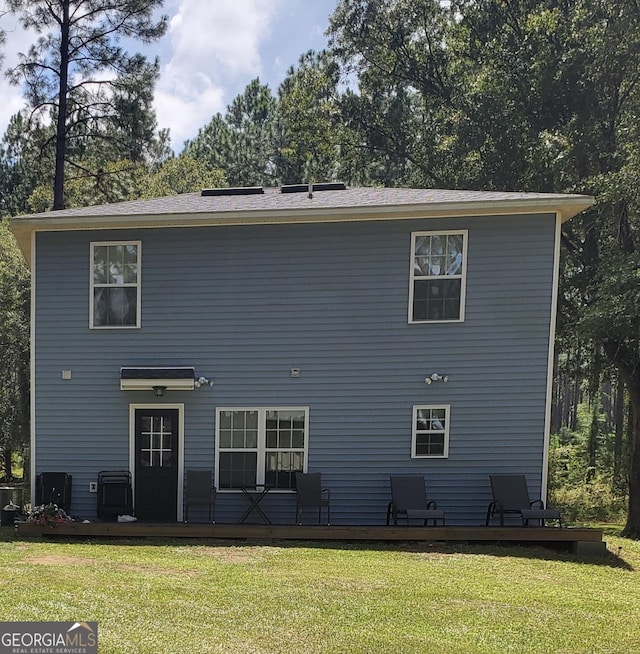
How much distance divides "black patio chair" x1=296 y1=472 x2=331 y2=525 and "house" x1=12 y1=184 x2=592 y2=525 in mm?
245

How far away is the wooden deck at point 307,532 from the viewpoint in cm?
745

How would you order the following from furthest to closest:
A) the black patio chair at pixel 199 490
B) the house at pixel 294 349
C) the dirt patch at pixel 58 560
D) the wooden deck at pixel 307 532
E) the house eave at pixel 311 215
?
the house at pixel 294 349
the black patio chair at pixel 199 490
the house eave at pixel 311 215
the wooden deck at pixel 307 532
the dirt patch at pixel 58 560

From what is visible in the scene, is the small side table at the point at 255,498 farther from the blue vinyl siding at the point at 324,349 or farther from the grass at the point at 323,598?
the grass at the point at 323,598

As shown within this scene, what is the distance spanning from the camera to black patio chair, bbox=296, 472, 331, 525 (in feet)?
→ 26.2

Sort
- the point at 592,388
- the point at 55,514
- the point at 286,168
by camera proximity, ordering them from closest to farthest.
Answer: the point at 55,514, the point at 592,388, the point at 286,168

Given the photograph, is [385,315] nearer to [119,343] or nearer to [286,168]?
[119,343]

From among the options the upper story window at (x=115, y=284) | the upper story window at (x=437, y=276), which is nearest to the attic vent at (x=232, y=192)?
the upper story window at (x=115, y=284)

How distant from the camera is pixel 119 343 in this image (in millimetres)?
8602

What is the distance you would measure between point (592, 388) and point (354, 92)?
11909 mm

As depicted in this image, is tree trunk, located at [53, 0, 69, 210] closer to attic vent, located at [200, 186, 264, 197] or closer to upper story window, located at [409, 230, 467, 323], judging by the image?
attic vent, located at [200, 186, 264, 197]

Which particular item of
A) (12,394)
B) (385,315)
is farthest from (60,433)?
(12,394)

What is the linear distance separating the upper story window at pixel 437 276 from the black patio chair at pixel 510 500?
2455mm

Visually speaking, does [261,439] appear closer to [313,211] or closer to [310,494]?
[310,494]

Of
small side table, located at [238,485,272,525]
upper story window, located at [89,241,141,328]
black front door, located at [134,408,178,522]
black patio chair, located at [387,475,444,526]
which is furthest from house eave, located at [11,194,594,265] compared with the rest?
small side table, located at [238,485,272,525]
